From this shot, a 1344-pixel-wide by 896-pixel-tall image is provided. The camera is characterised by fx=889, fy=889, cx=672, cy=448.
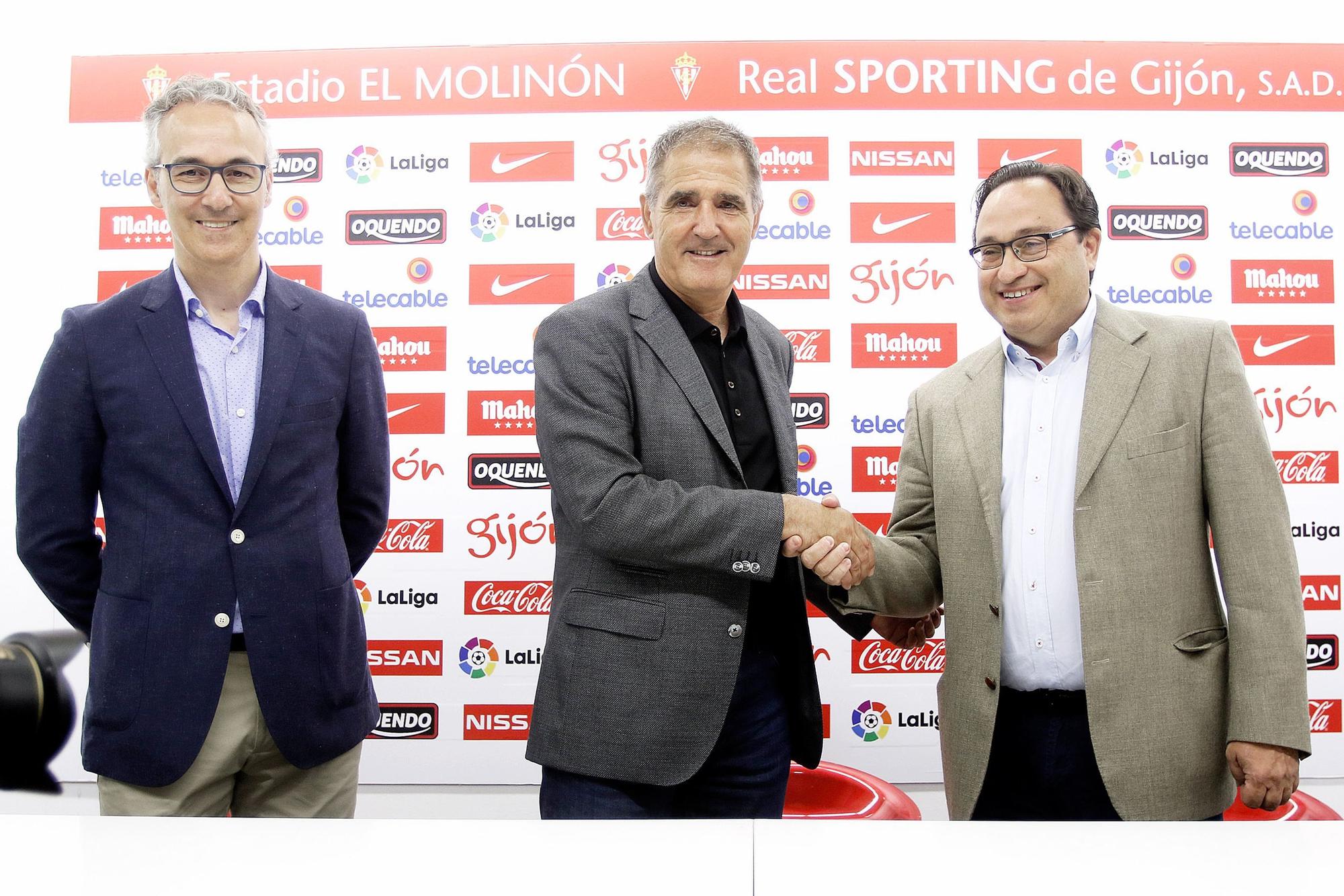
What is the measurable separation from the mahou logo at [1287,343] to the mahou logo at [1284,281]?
0.34ft

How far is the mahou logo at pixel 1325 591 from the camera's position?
137 inches

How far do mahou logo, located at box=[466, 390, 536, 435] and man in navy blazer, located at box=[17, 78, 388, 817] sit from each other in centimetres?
172

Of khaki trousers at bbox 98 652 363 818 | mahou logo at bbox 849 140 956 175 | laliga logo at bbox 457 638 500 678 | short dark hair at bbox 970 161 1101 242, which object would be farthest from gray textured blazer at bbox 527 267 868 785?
mahou logo at bbox 849 140 956 175

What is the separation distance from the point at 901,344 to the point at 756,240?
722 mm

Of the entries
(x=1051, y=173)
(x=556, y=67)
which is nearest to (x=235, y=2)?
(x=556, y=67)

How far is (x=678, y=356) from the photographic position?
179 centimetres

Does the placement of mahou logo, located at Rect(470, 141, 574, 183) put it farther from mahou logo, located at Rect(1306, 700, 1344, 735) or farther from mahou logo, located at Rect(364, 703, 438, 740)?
mahou logo, located at Rect(1306, 700, 1344, 735)

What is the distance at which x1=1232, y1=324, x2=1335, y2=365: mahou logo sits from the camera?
11.5 feet

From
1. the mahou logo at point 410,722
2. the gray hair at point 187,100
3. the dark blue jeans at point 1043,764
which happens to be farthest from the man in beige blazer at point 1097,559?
the mahou logo at point 410,722

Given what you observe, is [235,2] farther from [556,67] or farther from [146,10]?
[556,67]

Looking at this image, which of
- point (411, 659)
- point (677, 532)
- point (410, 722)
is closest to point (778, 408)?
point (677, 532)

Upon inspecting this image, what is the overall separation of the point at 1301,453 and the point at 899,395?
62.1 inches

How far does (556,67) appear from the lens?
12.1 feet

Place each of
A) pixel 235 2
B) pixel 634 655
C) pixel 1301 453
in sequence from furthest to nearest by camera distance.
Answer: pixel 235 2
pixel 1301 453
pixel 634 655
